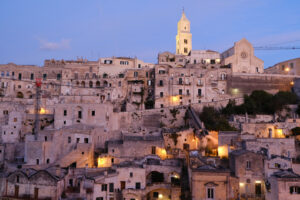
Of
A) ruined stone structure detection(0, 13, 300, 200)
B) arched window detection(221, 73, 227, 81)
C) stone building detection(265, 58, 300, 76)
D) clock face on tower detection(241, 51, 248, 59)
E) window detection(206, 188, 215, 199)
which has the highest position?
clock face on tower detection(241, 51, 248, 59)

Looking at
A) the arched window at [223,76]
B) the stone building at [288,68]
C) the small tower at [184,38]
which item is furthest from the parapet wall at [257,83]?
the small tower at [184,38]

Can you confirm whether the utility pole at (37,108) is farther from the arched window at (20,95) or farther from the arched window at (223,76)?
the arched window at (223,76)

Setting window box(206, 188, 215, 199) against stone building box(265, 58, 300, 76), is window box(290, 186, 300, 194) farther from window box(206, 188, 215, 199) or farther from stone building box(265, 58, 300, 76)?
stone building box(265, 58, 300, 76)

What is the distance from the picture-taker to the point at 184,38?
220 ft

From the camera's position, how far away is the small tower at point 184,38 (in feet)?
219

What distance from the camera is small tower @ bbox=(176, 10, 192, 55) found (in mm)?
66625

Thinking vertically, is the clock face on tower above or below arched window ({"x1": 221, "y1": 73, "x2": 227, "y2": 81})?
above

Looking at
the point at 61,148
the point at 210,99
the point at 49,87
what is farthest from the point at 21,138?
the point at 210,99

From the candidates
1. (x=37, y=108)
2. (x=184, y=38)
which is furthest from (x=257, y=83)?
(x=37, y=108)

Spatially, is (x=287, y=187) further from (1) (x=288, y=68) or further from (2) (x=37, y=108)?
(1) (x=288, y=68)

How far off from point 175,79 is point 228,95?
27.3ft

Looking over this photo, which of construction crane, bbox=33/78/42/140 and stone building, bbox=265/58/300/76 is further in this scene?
stone building, bbox=265/58/300/76

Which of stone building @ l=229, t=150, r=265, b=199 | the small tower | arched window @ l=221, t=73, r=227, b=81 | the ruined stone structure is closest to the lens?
stone building @ l=229, t=150, r=265, b=199

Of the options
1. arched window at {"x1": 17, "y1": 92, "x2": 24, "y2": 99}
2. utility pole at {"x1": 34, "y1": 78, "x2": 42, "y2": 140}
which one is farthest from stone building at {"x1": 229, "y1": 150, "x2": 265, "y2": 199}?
arched window at {"x1": 17, "y1": 92, "x2": 24, "y2": 99}
